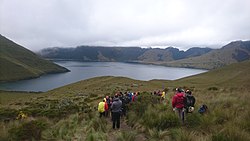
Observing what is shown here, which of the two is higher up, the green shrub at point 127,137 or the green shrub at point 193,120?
the green shrub at point 193,120

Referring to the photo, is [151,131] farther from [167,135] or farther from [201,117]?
[201,117]

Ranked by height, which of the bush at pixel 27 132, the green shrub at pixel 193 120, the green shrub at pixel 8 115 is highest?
the green shrub at pixel 193 120

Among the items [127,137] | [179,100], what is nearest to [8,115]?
[127,137]

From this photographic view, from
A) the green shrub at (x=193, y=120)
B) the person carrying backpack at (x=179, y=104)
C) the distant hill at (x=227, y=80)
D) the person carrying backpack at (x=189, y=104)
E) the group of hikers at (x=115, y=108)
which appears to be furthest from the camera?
the distant hill at (x=227, y=80)

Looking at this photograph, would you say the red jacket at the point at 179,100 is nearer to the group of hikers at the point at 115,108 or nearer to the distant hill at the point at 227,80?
the group of hikers at the point at 115,108

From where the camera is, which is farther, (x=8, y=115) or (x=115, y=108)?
(x=8, y=115)

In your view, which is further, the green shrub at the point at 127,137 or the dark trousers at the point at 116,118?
the dark trousers at the point at 116,118

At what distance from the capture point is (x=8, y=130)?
40.8 feet

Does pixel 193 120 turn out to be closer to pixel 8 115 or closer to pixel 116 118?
pixel 116 118

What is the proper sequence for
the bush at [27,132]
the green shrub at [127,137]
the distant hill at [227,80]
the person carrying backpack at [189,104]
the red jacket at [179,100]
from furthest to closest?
the distant hill at [227,80] < the person carrying backpack at [189,104] < the red jacket at [179,100] < the bush at [27,132] < the green shrub at [127,137]

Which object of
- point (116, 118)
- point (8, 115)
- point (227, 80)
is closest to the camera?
point (116, 118)

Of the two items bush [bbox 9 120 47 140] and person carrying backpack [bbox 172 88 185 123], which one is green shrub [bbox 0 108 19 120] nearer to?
bush [bbox 9 120 47 140]

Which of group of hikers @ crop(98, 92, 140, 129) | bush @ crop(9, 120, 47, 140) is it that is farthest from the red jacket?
bush @ crop(9, 120, 47, 140)

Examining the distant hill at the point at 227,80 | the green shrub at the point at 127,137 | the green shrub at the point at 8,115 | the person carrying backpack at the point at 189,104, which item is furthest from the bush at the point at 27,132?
the distant hill at the point at 227,80
